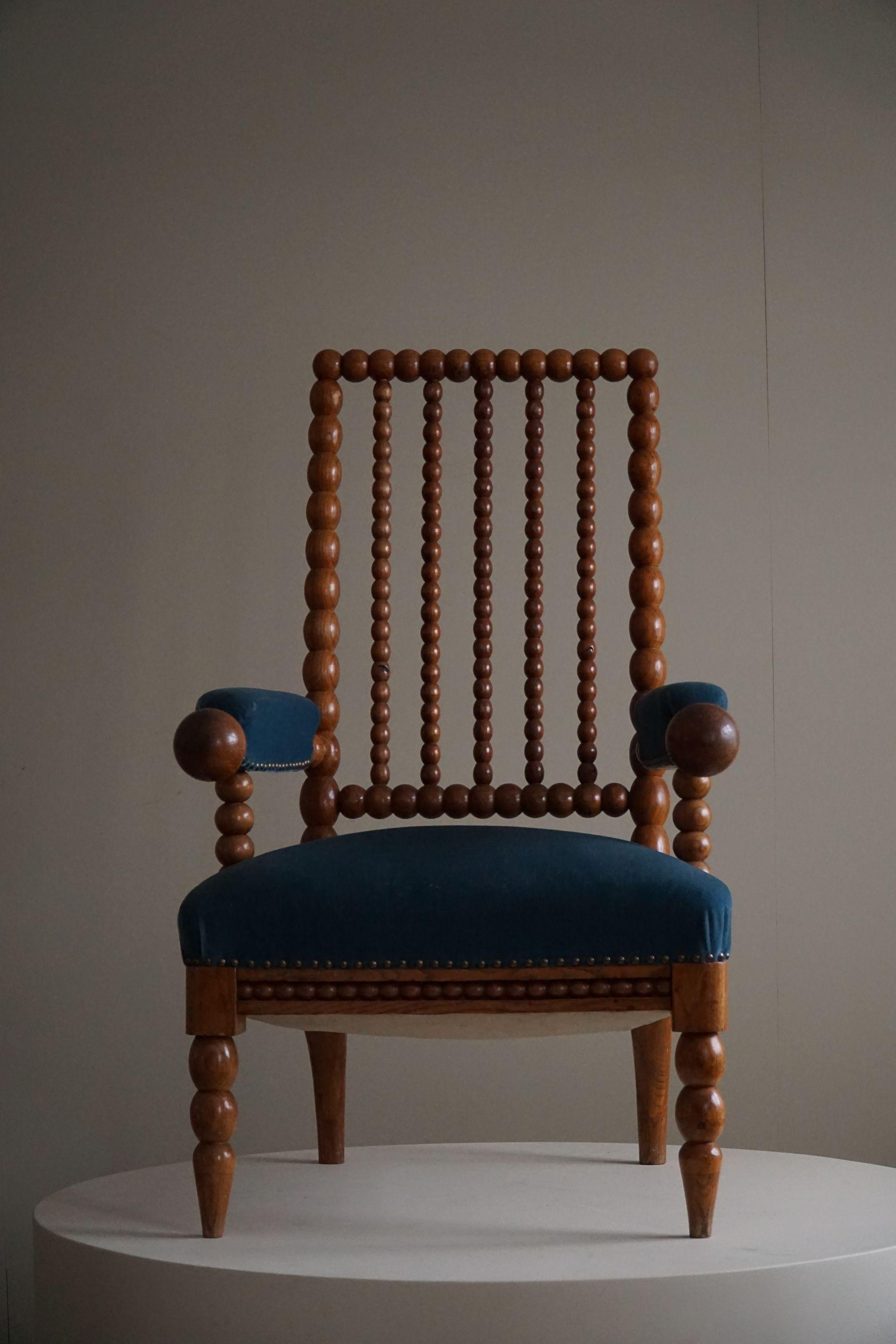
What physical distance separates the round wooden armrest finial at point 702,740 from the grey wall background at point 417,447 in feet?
2.64

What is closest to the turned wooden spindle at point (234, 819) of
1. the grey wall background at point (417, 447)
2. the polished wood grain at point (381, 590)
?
the polished wood grain at point (381, 590)

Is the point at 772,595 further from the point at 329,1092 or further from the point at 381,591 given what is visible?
the point at 329,1092

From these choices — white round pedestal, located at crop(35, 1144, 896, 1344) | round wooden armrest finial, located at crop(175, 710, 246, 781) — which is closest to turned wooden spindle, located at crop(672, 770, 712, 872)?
white round pedestal, located at crop(35, 1144, 896, 1344)

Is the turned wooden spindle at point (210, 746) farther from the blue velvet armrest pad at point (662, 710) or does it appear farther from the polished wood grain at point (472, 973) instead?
the blue velvet armrest pad at point (662, 710)

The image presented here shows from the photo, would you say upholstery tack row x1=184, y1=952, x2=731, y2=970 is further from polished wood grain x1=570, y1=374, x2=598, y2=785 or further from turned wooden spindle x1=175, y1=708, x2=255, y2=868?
polished wood grain x1=570, y1=374, x2=598, y2=785

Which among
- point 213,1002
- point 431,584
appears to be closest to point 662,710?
point 431,584

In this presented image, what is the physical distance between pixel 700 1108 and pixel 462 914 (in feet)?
0.90

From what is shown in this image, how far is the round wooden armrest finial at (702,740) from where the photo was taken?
116 cm

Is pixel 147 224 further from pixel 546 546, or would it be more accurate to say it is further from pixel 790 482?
pixel 790 482

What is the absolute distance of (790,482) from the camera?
6.62ft

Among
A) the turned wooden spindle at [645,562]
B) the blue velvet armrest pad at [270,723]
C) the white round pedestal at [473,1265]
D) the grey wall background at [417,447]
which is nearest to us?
the white round pedestal at [473,1265]

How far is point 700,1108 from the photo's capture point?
1.15m

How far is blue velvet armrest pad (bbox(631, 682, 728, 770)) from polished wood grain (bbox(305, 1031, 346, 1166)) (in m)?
0.53

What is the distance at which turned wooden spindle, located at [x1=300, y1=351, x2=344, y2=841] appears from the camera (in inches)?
61.6
